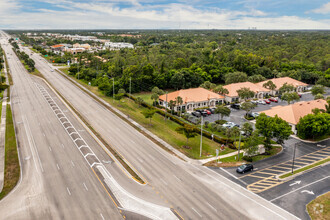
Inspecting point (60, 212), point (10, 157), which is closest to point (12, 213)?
point (60, 212)

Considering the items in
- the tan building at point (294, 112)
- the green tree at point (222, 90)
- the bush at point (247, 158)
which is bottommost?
the bush at point (247, 158)

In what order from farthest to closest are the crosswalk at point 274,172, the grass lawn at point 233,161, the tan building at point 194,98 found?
the tan building at point 194,98 → the grass lawn at point 233,161 → the crosswalk at point 274,172

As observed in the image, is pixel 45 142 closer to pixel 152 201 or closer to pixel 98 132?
pixel 98 132

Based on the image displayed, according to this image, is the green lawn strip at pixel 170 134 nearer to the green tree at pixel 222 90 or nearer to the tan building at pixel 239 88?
the green tree at pixel 222 90

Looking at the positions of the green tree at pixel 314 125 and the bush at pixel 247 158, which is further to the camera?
the green tree at pixel 314 125

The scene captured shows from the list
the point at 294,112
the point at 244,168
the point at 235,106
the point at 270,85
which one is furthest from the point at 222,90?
the point at 244,168

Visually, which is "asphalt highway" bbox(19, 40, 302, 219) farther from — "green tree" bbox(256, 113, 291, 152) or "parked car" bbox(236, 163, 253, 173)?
"green tree" bbox(256, 113, 291, 152)

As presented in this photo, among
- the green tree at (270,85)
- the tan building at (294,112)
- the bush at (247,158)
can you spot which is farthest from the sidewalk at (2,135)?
the green tree at (270,85)
